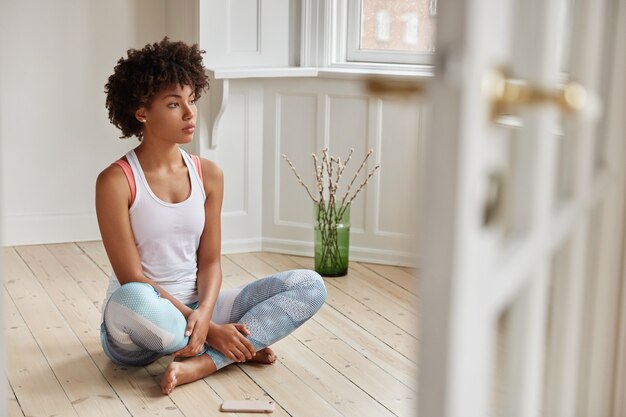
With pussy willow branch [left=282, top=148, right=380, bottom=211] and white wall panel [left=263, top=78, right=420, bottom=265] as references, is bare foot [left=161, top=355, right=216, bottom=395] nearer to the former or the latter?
pussy willow branch [left=282, top=148, right=380, bottom=211]

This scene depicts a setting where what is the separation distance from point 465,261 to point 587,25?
0.66m

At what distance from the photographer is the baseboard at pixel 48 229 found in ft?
14.5

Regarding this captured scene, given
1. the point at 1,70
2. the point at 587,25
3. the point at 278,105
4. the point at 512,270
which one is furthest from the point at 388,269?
the point at 512,270

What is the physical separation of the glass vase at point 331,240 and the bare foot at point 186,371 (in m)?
1.22

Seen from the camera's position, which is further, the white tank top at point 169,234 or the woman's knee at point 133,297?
the white tank top at point 169,234

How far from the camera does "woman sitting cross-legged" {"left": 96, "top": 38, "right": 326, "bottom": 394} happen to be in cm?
282

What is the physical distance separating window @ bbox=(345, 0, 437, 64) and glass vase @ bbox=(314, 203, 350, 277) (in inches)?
28.9

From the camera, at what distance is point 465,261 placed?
3.01 ft

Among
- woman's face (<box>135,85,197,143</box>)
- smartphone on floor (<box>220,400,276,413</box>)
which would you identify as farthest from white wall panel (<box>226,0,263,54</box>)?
smartphone on floor (<box>220,400,276,413</box>)

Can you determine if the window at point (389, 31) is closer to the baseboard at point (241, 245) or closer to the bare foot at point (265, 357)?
the baseboard at point (241, 245)

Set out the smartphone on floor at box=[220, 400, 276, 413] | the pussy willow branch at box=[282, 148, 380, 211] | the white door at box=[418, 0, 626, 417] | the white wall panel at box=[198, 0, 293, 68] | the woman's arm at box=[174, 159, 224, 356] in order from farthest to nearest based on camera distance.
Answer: the white wall panel at box=[198, 0, 293, 68] → the pussy willow branch at box=[282, 148, 380, 211] → the woman's arm at box=[174, 159, 224, 356] → the smartphone on floor at box=[220, 400, 276, 413] → the white door at box=[418, 0, 626, 417]

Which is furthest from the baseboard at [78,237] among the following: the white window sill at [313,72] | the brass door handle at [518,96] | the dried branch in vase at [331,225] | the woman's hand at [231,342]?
the brass door handle at [518,96]

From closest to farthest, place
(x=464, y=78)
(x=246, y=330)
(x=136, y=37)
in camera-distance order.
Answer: (x=464, y=78)
(x=246, y=330)
(x=136, y=37)

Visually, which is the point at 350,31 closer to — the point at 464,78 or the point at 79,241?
the point at 79,241
